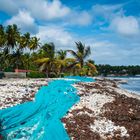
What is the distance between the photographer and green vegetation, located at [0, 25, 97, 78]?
50.7 metres

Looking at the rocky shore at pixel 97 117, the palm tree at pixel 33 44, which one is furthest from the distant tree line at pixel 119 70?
the rocky shore at pixel 97 117

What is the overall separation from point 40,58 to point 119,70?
91.9m

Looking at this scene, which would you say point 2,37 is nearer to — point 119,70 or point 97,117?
point 97,117

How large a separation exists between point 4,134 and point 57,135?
2012mm

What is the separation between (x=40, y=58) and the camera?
57.8 metres

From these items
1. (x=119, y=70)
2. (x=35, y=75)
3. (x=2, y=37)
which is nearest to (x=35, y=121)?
(x=35, y=75)

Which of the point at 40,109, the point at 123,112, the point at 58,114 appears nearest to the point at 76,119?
the point at 58,114

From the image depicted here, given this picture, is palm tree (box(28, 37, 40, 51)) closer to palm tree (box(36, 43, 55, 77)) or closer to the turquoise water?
palm tree (box(36, 43, 55, 77))

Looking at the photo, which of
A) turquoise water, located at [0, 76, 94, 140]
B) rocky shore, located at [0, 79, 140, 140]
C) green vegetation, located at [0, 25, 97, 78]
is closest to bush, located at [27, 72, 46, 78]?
green vegetation, located at [0, 25, 97, 78]

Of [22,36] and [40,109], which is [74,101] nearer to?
[40,109]

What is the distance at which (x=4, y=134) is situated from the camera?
11117 mm

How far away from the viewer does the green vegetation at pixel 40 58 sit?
50656mm

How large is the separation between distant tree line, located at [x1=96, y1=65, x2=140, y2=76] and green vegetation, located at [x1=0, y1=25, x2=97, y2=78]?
244ft

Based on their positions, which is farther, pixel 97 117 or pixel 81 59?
pixel 81 59
